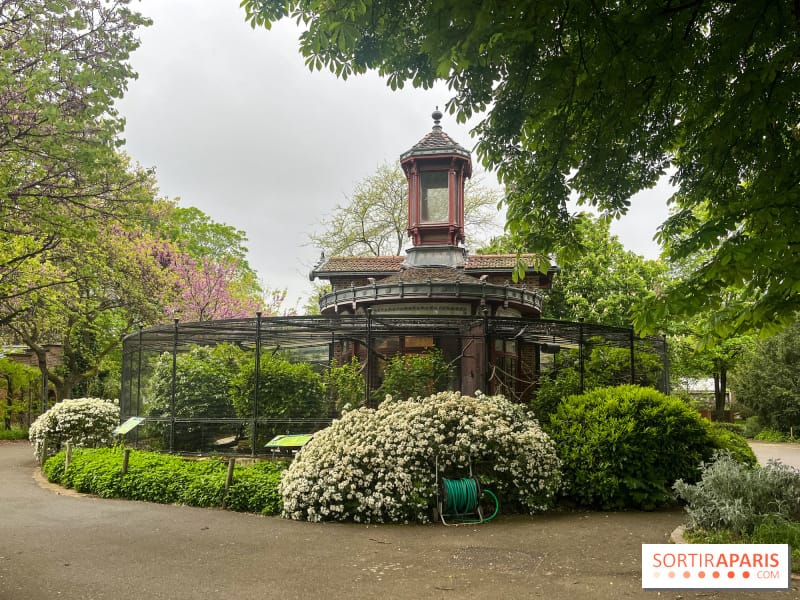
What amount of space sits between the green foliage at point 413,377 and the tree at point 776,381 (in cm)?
2215

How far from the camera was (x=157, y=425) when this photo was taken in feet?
46.7

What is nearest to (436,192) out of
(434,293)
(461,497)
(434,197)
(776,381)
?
(434,197)

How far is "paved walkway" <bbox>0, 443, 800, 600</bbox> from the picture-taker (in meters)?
6.04

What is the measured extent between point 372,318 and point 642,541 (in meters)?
5.43

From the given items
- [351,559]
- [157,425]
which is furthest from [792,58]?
[157,425]

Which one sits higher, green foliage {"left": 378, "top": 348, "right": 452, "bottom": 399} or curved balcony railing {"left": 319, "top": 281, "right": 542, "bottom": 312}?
curved balcony railing {"left": 319, "top": 281, "right": 542, "bottom": 312}

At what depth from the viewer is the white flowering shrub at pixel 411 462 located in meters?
9.12

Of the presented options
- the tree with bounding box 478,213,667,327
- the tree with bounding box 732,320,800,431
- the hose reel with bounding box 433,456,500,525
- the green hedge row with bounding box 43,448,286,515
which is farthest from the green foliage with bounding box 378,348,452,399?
the tree with bounding box 732,320,800,431

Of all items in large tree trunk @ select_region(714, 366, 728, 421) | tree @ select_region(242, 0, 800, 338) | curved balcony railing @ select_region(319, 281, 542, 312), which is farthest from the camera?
large tree trunk @ select_region(714, 366, 728, 421)

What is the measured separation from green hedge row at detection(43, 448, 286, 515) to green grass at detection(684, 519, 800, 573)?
5420mm

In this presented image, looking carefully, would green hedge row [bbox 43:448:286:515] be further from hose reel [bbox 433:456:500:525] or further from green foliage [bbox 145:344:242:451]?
hose reel [bbox 433:456:500:525]

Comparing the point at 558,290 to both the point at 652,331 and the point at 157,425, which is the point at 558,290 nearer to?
the point at 157,425

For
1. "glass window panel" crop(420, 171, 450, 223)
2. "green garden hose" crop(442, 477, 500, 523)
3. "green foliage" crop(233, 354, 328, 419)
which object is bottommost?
"green garden hose" crop(442, 477, 500, 523)

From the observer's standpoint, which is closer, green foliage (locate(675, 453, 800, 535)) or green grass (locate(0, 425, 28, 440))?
green foliage (locate(675, 453, 800, 535))
